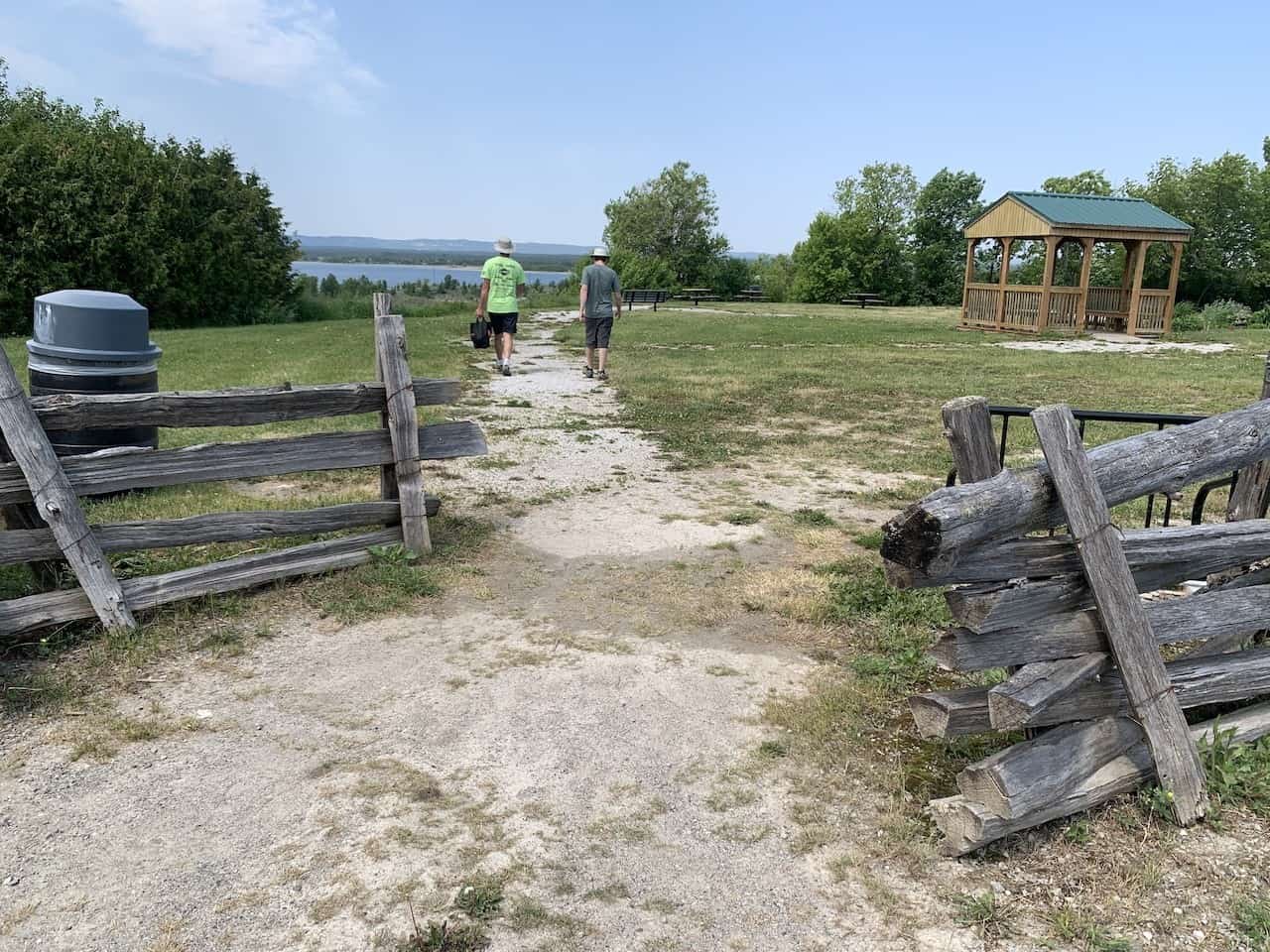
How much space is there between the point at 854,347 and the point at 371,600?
16.0m

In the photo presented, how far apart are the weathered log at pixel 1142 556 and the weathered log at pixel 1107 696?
0.32m

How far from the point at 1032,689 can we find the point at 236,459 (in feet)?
12.6

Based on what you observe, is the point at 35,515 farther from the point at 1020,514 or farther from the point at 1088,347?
the point at 1088,347

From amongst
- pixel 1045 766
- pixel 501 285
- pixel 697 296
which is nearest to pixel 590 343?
pixel 501 285

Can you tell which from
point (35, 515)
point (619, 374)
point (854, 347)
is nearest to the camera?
point (35, 515)

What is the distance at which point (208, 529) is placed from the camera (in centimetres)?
469

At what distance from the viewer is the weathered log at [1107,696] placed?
2912 millimetres

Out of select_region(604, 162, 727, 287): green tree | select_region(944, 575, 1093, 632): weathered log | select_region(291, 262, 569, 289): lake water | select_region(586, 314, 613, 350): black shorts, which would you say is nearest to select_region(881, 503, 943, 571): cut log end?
select_region(944, 575, 1093, 632): weathered log

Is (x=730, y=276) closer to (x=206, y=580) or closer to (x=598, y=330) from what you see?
(x=598, y=330)

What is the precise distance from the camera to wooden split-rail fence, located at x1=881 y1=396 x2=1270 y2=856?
2.72 meters

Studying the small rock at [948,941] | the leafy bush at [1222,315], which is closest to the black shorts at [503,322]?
the small rock at [948,941]

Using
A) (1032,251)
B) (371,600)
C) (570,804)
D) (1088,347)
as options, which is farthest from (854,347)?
(1032,251)

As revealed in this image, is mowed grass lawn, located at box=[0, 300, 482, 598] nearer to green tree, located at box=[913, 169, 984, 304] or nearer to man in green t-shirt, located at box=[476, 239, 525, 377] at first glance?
man in green t-shirt, located at box=[476, 239, 525, 377]

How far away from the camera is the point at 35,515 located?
4285 millimetres
